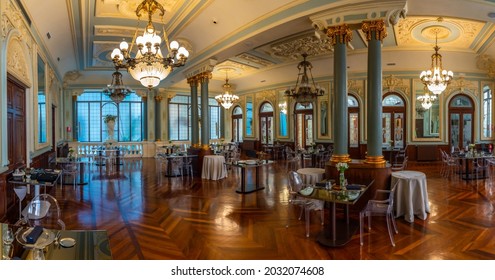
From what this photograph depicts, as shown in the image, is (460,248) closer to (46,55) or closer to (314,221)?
(314,221)

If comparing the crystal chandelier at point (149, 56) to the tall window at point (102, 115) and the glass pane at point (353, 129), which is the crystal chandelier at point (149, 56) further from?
the tall window at point (102, 115)

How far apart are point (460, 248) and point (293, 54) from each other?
312 inches

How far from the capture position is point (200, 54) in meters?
8.39

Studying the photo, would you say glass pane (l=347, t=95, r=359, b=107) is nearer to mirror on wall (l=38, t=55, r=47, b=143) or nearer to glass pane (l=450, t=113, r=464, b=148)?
glass pane (l=450, t=113, r=464, b=148)

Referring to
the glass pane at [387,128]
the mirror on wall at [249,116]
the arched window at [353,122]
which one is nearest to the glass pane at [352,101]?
the arched window at [353,122]

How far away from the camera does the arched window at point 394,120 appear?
11586mm

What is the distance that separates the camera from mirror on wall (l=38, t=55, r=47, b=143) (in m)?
7.04

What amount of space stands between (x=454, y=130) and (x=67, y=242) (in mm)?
13461

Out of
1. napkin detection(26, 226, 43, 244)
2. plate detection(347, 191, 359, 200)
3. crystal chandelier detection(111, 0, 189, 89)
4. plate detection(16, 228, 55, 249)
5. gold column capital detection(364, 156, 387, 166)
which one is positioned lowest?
plate detection(347, 191, 359, 200)

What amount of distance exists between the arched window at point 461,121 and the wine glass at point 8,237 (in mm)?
13560

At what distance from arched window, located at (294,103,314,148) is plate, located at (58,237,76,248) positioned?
11.8 m

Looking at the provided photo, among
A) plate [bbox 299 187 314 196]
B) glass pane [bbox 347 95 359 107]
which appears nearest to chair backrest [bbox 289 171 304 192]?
plate [bbox 299 187 314 196]
